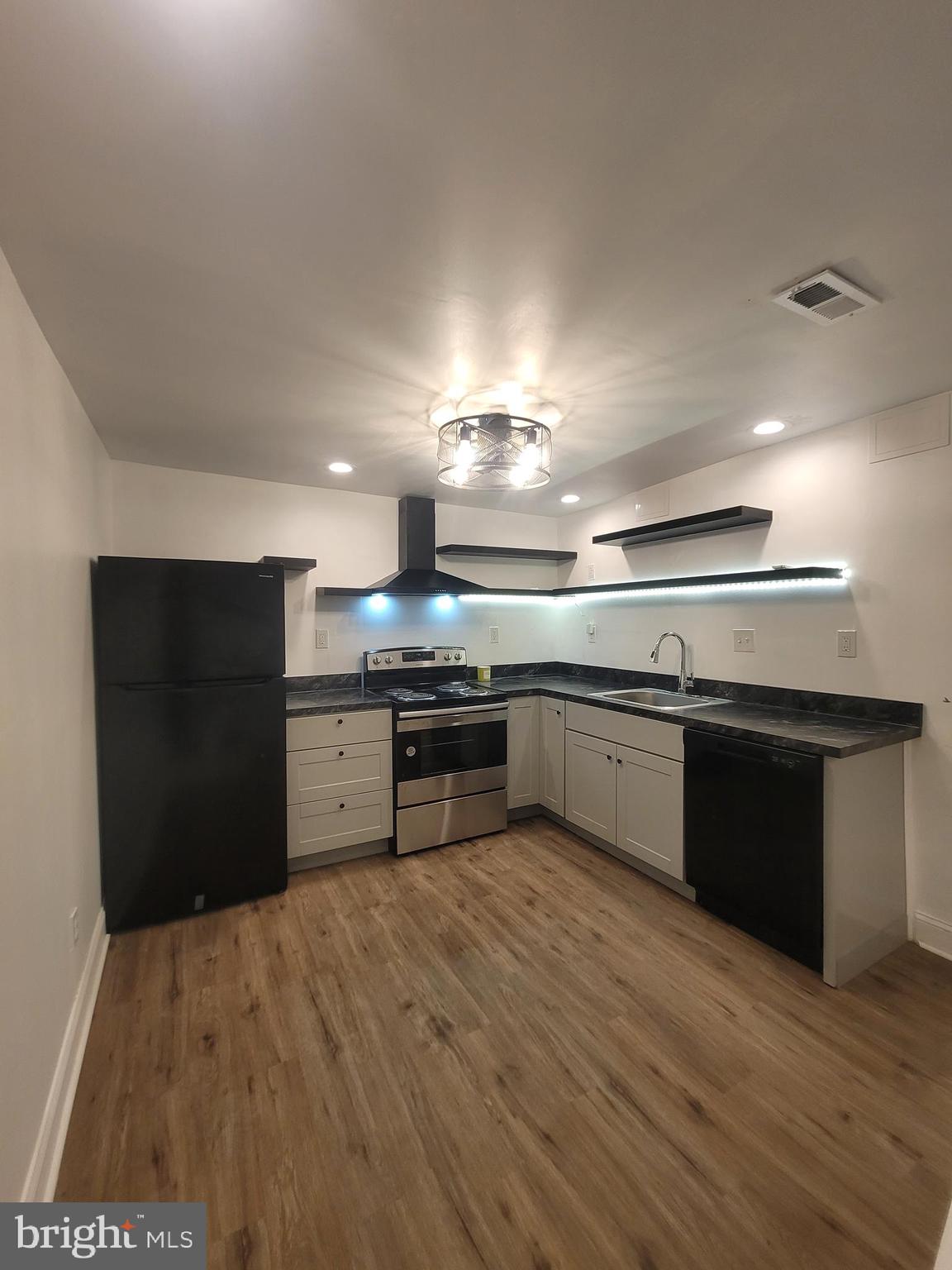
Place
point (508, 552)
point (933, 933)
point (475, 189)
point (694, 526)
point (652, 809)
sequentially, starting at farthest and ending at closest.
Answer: point (508, 552)
point (694, 526)
point (652, 809)
point (933, 933)
point (475, 189)

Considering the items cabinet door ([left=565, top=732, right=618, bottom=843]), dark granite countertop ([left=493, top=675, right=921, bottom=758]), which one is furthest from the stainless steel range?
dark granite countertop ([left=493, top=675, right=921, bottom=758])

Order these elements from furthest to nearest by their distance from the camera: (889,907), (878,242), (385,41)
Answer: (889,907) < (878,242) < (385,41)

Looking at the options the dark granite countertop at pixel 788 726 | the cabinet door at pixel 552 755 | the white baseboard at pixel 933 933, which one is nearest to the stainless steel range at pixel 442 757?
the cabinet door at pixel 552 755

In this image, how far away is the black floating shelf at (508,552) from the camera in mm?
3728

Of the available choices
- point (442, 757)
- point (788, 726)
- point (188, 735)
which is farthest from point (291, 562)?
point (788, 726)

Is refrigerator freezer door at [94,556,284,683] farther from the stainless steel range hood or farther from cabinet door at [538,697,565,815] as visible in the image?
cabinet door at [538,697,565,815]

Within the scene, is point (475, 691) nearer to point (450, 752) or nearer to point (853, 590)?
point (450, 752)

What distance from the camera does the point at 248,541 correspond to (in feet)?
10.9

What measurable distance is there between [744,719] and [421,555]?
90.9 inches

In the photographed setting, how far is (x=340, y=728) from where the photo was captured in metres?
3.03

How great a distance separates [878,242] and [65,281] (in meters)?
2.11

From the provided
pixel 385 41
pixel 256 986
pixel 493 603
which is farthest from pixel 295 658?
pixel 385 41

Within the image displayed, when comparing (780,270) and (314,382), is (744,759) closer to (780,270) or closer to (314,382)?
(780,270)

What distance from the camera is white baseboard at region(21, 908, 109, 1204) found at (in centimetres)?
124
